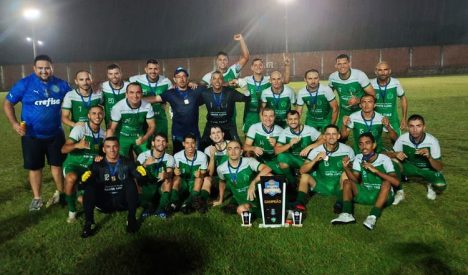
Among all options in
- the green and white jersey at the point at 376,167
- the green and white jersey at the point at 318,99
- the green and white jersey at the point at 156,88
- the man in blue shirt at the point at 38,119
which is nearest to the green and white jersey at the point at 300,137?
the green and white jersey at the point at 318,99

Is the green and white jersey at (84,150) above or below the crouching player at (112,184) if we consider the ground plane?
above

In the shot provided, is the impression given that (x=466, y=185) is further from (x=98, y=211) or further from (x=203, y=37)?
(x=203, y=37)

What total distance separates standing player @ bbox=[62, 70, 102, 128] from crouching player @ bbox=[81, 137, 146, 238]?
4.24 feet

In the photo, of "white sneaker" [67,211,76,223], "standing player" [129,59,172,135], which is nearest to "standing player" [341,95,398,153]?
"standing player" [129,59,172,135]

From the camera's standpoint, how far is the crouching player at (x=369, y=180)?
5277 mm

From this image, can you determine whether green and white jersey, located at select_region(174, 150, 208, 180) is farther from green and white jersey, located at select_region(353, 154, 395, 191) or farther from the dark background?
the dark background

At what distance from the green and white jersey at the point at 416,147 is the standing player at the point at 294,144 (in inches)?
51.7

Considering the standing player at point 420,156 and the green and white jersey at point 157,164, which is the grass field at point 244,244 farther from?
the green and white jersey at point 157,164

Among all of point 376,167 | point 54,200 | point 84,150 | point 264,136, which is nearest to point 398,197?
point 376,167

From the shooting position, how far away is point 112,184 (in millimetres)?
5270

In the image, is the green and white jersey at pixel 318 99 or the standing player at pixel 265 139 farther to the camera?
the green and white jersey at pixel 318 99

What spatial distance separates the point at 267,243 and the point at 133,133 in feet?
10.7

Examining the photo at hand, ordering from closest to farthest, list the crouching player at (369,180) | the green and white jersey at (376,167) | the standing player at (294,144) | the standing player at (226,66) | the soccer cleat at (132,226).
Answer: the soccer cleat at (132,226), the crouching player at (369,180), the green and white jersey at (376,167), the standing player at (294,144), the standing player at (226,66)

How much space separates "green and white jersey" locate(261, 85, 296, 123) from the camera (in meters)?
7.20
